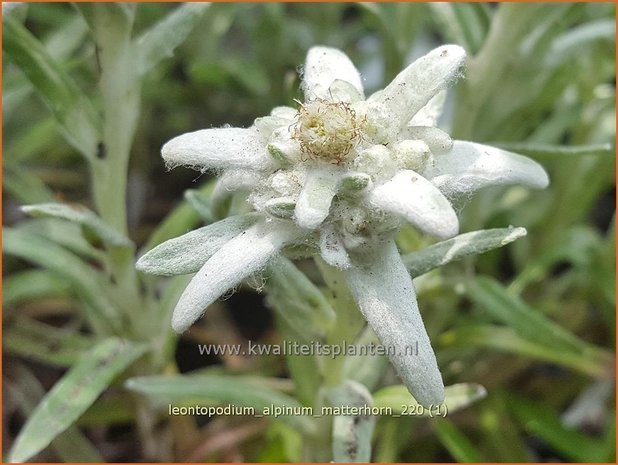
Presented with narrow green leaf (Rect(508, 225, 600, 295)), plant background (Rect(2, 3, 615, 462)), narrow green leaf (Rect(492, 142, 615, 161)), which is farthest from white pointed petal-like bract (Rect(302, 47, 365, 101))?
narrow green leaf (Rect(508, 225, 600, 295))

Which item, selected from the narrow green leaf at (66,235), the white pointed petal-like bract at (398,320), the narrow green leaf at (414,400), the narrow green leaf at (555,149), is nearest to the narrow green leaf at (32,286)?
the narrow green leaf at (66,235)

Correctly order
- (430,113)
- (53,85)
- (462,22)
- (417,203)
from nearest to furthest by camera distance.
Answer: (417,203) → (430,113) → (53,85) → (462,22)

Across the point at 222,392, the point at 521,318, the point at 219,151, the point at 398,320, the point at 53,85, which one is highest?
the point at 53,85

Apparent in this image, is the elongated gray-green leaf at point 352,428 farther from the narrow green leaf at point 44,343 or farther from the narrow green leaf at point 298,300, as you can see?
the narrow green leaf at point 44,343

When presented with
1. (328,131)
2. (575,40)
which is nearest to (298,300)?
(328,131)

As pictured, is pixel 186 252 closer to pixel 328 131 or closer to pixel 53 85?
pixel 328 131

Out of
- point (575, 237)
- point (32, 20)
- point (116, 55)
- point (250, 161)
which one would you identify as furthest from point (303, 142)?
point (32, 20)

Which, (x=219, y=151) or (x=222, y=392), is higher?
(x=219, y=151)

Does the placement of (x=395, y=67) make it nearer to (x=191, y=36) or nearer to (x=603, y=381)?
(x=191, y=36)
